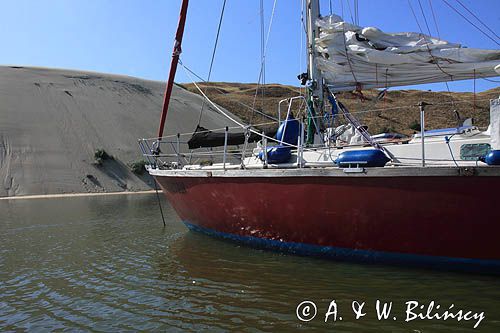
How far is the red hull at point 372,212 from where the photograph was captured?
664cm

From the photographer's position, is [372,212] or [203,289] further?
[372,212]

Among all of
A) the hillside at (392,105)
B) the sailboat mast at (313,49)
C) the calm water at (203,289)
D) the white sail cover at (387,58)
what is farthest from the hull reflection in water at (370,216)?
the hillside at (392,105)

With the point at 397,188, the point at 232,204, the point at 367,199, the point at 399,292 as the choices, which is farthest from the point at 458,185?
the point at 232,204

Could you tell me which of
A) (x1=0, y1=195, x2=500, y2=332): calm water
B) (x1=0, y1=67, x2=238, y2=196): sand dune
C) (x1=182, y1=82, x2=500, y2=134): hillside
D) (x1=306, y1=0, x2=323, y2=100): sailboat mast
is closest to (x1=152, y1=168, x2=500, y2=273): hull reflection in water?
(x1=0, y1=195, x2=500, y2=332): calm water

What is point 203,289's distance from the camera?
684 cm

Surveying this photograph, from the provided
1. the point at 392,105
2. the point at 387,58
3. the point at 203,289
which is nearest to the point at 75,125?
the point at 392,105

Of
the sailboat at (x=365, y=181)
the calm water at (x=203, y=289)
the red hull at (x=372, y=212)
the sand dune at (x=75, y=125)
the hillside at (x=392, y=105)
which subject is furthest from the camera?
the hillside at (x=392, y=105)

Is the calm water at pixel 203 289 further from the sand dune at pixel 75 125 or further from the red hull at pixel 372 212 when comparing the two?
the sand dune at pixel 75 125

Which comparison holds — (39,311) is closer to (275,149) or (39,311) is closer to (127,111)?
(275,149)

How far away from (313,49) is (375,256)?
237 inches

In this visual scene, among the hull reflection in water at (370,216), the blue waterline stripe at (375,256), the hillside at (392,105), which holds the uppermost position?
the hillside at (392,105)

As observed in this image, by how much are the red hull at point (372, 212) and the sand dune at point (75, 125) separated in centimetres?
2521

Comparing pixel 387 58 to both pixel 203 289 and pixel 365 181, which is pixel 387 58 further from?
pixel 203 289

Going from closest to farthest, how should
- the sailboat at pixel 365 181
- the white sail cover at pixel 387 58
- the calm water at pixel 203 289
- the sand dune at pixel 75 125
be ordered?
the calm water at pixel 203 289 < the sailboat at pixel 365 181 < the white sail cover at pixel 387 58 < the sand dune at pixel 75 125
